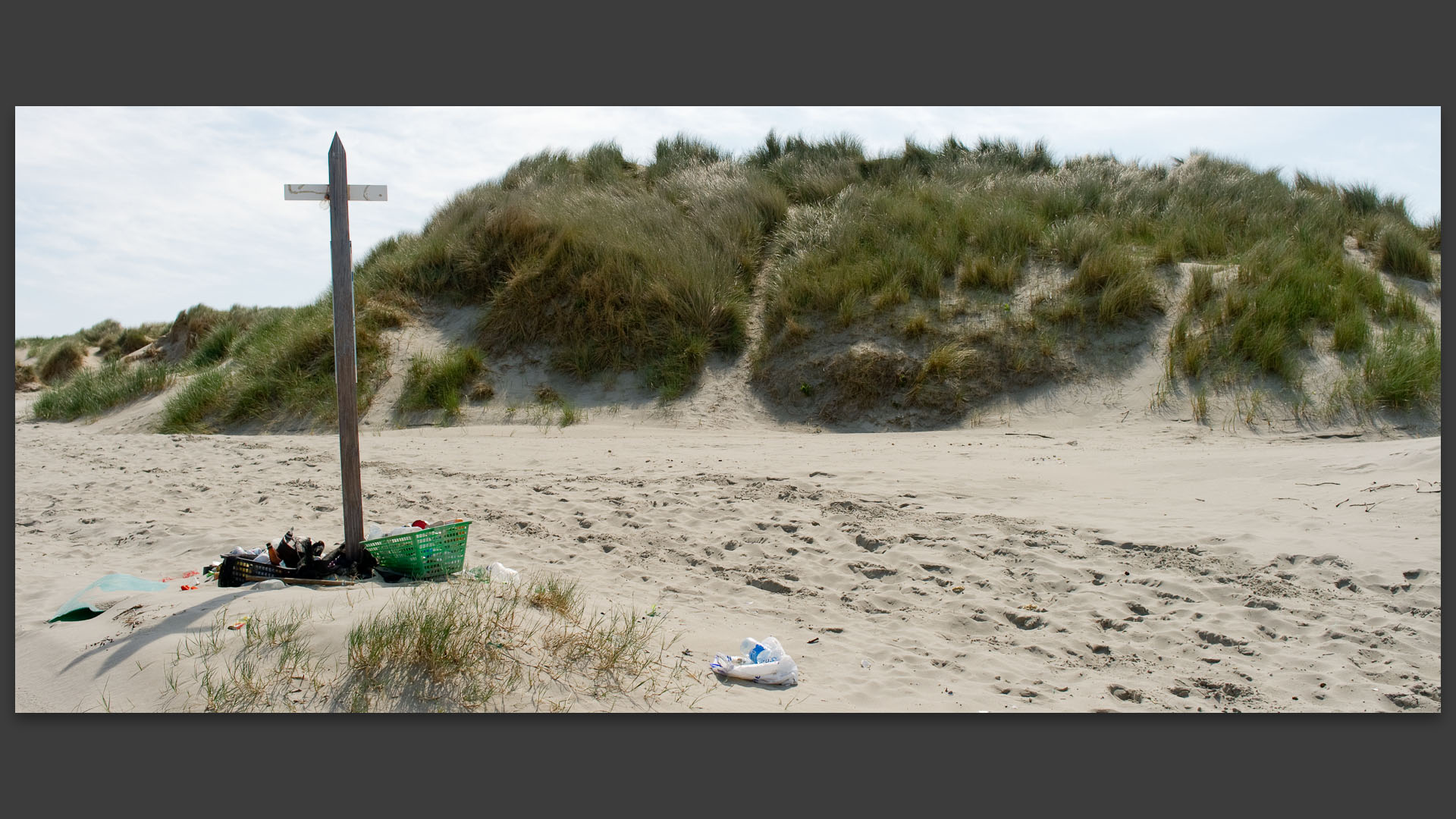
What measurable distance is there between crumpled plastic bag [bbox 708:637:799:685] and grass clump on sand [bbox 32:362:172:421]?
1418 cm

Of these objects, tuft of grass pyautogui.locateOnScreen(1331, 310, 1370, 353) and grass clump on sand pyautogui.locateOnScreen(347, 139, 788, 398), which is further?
grass clump on sand pyautogui.locateOnScreen(347, 139, 788, 398)

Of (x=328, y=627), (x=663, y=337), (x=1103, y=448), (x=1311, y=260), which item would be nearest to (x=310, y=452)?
(x=663, y=337)

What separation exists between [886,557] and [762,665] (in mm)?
1785

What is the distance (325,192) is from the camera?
4766 millimetres

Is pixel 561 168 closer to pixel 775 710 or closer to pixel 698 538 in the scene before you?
pixel 698 538

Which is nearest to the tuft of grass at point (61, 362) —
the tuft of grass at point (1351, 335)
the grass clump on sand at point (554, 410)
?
the grass clump on sand at point (554, 410)

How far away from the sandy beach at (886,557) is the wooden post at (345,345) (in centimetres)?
42

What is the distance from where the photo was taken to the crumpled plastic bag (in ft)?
12.7

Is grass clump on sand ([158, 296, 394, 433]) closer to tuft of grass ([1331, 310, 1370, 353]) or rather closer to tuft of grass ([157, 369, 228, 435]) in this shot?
tuft of grass ([157, 369, 228, 435])

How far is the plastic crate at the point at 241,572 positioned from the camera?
4773mm

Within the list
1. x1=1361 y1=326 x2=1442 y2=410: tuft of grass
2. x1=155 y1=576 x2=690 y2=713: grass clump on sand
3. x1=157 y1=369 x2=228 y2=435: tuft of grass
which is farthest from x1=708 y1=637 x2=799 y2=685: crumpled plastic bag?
x1=157 y1=369 x2=228 y2=435: tuft of grass

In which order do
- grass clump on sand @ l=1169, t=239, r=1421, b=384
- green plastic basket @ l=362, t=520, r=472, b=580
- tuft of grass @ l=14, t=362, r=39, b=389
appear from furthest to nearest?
tuft of grass @ l=14, t=362, r=39, b=389, grass clump on sand @ l=1169, t=239, r=1421, b=384, green plastic basket @ l=362, t=520, r=472, b=580

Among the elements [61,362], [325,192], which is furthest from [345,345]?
[61,362]

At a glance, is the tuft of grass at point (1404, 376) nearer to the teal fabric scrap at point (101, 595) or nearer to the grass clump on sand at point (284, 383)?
Result: the teal fabric scrap at point (101, 595)
